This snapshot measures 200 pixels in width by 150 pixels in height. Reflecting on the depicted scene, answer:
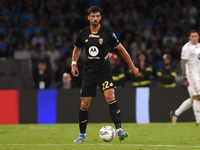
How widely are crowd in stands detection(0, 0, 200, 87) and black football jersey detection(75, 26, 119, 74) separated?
7970 millimetres

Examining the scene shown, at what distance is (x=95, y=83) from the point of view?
860cm

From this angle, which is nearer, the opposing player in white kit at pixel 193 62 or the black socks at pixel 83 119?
the black socks at pixel 83 119

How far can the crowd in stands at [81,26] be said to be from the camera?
17.3 m

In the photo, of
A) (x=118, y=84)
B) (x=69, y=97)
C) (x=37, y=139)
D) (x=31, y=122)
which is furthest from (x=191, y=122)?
(x=37, y=139)

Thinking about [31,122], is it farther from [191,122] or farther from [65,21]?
[65,21]

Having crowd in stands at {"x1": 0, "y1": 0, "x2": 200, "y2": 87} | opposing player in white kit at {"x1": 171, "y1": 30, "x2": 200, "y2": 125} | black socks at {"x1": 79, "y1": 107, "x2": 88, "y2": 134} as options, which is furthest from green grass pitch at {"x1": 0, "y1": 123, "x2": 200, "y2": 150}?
crowd in stands at {"x1": 0, "y1": 0, "x2": 200, "y2": 87}

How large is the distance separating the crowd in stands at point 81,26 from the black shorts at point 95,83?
7.94m

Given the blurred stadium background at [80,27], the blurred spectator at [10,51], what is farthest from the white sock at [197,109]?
the blurred spectator at [10,51]

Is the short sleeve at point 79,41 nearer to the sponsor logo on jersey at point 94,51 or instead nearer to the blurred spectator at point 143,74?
the sponsor logo on jersey at point 94,51

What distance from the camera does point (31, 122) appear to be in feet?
46.7

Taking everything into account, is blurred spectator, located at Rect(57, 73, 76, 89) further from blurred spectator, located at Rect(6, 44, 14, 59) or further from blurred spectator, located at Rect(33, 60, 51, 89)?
blurred spectator, located at Rect(6, 44, 14, 59)

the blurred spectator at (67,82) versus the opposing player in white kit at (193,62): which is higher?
the opposing player in white kit at (193,62)

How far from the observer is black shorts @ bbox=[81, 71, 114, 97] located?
8.50 meters

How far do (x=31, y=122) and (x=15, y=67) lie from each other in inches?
68.1
